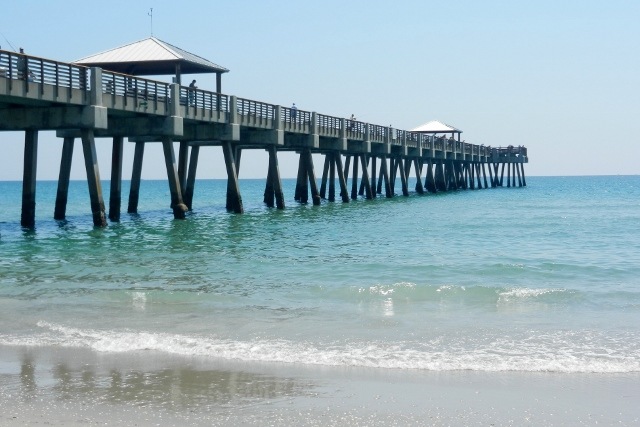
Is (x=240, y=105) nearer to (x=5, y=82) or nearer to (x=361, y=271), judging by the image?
(x=5, y=82)

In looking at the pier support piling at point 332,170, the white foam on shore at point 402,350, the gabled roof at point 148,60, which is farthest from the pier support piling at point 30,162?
the pier support piling at point 332,170

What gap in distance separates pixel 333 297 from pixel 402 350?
4059 mm

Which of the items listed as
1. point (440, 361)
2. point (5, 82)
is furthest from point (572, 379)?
point (5, 82)

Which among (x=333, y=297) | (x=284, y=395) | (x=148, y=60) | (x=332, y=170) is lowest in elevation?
(x=284, y=395)

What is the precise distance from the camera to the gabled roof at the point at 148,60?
95.8ft

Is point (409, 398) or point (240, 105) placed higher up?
point (240, 105)

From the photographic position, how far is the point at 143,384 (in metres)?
7.41

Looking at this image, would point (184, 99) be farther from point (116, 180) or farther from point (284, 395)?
point (284, 395)

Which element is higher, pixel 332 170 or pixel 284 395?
pixel 332 170

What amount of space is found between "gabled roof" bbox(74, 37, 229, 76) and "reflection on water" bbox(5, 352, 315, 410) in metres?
21.9

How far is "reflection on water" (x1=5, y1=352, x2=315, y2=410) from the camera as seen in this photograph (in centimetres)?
692

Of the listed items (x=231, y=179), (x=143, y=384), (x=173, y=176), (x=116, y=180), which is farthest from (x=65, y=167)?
(x=143, y=384)

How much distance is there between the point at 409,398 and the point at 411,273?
901 cm

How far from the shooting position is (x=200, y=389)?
7.27m
